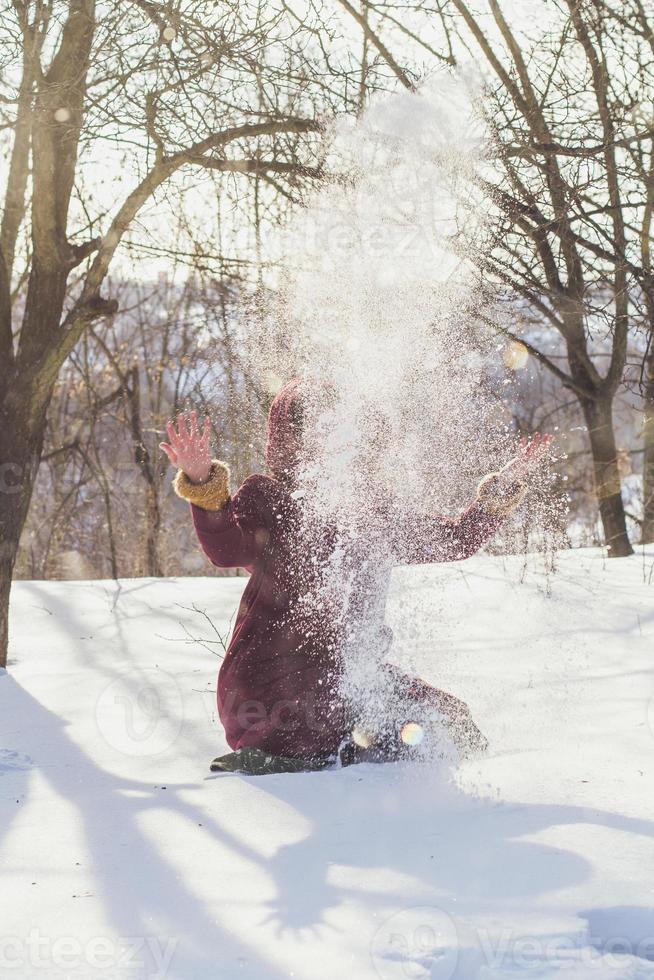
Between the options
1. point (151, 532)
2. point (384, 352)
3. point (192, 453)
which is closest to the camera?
point (192, 453)

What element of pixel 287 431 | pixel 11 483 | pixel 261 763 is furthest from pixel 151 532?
pixel 261 763

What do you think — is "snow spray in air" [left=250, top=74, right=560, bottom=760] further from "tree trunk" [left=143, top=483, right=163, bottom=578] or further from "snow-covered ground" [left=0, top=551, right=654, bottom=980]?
"tree trunk" [left=143, top=483, right=163, bottom=578]

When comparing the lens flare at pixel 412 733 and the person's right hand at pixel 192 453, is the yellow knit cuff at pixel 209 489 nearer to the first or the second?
the person's right hand at pixel 192 453

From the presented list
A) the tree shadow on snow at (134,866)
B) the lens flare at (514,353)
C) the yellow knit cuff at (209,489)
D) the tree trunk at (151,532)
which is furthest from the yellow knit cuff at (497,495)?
the tree trunk at (151,532)

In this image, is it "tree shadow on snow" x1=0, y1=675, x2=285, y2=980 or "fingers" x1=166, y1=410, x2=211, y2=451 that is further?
"fingers" x1=166, y1=410, x2=211, y2=451

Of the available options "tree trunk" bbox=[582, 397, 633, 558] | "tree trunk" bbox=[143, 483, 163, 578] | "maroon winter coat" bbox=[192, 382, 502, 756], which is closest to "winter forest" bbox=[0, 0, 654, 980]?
"maroon winter coat" bbox=[192, 382, 502, 756]

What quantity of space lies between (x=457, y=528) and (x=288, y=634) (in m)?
0.66

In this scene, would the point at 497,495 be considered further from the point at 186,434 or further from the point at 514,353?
the point at 514,353

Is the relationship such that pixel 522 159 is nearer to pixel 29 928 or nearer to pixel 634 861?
pixel 634 861

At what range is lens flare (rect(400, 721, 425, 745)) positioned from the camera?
2.78 metres

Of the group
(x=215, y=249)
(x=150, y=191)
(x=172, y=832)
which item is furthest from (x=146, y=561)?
(x=172, y=832)

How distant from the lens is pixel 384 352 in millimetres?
3516

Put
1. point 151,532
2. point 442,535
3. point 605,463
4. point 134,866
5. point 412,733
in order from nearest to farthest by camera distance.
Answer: point 134,866, point 412,733, point 442,535, point 605,463, point 151,532

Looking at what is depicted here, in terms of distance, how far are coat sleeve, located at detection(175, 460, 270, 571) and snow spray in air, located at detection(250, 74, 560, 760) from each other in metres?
0.15
